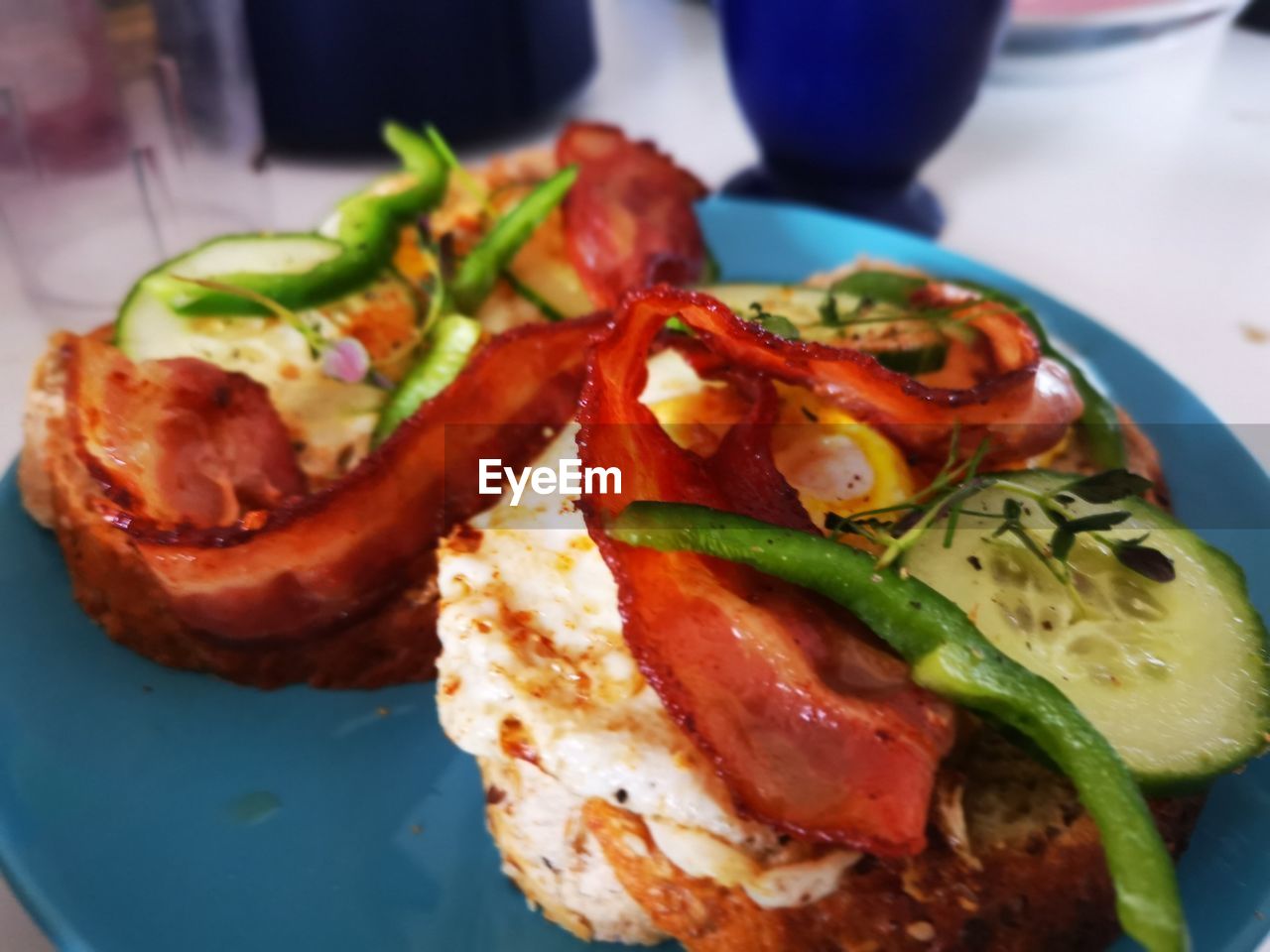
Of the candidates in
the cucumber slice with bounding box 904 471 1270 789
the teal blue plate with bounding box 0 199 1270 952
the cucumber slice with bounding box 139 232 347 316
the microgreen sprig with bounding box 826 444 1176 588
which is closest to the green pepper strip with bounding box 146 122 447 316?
the cucumber slice with bounding box 139 232 347 316

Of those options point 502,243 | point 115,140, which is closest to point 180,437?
point 502,243

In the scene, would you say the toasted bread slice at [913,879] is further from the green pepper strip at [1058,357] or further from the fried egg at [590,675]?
the green pepper strip at [1058,357]

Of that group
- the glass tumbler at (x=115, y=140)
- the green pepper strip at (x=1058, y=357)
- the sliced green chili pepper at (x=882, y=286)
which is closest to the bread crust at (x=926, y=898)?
the green pepper strip at (x=1058, y=357)

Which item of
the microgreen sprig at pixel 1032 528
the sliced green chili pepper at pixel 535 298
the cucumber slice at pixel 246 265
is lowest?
the sliced green chili pepper at pixel 535 298

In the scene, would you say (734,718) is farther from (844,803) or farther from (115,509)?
(115,509)

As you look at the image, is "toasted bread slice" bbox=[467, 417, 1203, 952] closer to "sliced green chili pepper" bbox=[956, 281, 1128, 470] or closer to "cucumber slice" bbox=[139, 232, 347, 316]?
"sliced green chili pepper" bbox=[956, 281, 1128, 470]

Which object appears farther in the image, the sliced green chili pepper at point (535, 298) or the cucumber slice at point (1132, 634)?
the sliced green chili pepper at point (535, 298)
